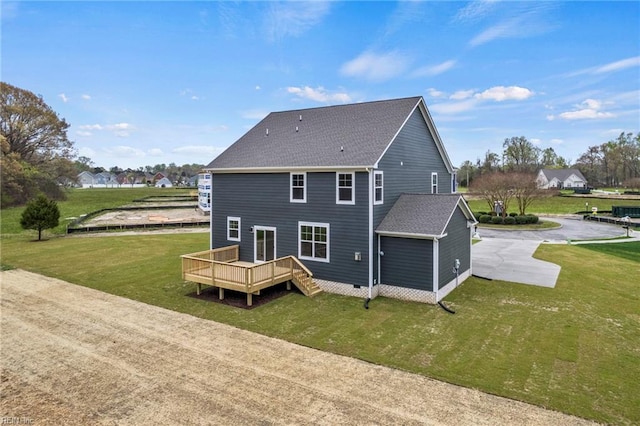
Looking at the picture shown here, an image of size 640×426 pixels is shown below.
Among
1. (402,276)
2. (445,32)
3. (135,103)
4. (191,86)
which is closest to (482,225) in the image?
(445,32)

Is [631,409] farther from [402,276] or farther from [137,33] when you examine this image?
[137,33]

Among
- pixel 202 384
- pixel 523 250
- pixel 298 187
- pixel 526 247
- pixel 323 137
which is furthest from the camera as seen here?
pixel 526 247

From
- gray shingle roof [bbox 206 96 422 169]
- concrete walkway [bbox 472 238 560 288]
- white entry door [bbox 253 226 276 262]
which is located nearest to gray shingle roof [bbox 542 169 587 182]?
concrete walkway [bbox 472 238 560 288]

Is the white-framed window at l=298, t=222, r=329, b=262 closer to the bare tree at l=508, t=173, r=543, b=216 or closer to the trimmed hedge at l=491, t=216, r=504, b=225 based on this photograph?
the trimmed hedge at l=491, t=216, r=504, b=225

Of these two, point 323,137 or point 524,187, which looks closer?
point 323,137

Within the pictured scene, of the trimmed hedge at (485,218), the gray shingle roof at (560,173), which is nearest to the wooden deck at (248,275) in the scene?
the trimmed hedge at (485,218)

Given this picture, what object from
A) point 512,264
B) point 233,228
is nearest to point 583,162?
point 512,264

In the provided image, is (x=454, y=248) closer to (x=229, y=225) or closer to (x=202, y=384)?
(x=229, y=225)
